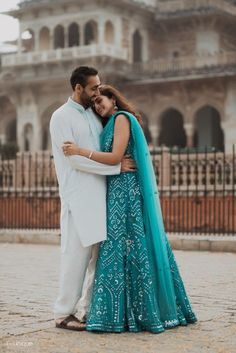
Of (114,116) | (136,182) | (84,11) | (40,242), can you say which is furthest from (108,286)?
(84,11)

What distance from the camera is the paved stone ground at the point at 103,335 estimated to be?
4500mm

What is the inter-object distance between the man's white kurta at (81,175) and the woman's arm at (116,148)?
1.2 inches

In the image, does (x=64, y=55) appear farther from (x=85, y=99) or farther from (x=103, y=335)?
(x=103, y=335)

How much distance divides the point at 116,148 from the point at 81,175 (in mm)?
255

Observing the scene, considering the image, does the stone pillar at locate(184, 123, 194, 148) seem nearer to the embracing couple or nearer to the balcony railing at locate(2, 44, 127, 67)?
the balcony railing at locate(2, 44, 127, 67)

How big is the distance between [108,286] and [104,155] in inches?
29.2

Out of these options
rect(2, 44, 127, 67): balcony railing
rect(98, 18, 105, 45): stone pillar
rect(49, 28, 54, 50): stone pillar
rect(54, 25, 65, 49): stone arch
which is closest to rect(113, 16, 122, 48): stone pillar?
rect(98, 18, 105, 45): stone pillar

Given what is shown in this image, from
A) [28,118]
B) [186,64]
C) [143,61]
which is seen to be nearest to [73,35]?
[143,61]

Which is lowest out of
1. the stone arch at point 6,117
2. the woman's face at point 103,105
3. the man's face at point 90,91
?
the woman's face at point 103,105

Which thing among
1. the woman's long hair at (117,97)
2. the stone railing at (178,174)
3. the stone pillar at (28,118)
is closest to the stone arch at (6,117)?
the stone pillar at (28,118)

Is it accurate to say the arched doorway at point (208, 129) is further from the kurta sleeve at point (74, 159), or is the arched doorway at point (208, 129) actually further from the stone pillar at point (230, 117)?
the kurta sleeve at point (74, 159)

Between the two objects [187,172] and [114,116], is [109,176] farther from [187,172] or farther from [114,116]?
[187,172]

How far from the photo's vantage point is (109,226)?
5.07 meters

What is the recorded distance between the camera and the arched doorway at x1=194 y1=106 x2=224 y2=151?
1380 inches
